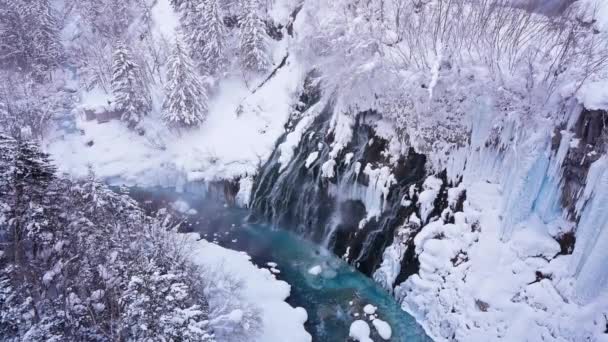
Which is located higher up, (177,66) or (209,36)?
(209,36)

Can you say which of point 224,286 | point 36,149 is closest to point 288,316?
point 224,286

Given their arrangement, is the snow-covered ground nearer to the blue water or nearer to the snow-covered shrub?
the blue water

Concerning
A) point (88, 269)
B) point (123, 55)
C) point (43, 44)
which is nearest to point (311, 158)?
point (88, 269)

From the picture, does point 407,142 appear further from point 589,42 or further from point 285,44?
point 285,44

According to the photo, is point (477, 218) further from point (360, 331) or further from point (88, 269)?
point (88, 269)

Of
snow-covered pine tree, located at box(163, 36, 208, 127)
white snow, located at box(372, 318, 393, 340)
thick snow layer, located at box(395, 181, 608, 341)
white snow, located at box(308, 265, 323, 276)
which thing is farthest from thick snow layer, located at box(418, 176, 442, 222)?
snow-covered pine tree, located at box(163, 36, 208, 127)

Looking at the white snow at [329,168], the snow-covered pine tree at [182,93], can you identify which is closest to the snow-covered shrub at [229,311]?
the white snow at [329,168]
